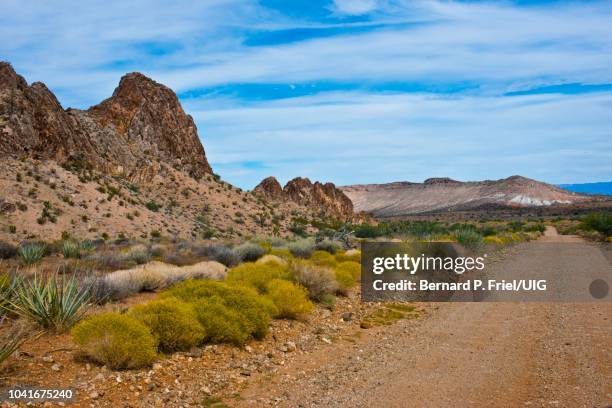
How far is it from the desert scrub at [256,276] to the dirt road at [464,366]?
3165mm

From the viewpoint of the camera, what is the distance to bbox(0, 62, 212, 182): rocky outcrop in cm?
3775

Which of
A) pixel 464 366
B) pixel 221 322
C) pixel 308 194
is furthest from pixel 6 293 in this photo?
pixel 308 194

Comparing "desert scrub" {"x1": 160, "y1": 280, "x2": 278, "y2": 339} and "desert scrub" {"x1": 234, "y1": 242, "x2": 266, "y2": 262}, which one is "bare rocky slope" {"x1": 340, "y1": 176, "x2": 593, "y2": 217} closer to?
"desert scrub" {"x1": 234, "y1": 242, "x2": 266, "y2": 262}

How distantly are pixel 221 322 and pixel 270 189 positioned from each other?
58087 mm

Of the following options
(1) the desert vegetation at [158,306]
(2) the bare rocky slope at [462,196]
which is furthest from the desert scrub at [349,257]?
(2) the bare rocky slope at [462,196]

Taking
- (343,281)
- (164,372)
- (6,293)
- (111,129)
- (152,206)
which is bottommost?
(164,372)

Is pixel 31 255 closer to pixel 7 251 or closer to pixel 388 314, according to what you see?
pixel 7 251

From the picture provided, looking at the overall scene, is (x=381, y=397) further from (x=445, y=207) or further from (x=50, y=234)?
(x=445, y=207)

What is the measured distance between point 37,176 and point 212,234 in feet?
40.2

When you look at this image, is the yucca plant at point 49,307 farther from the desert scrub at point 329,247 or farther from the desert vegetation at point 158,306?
the desert scrub at point 329,247

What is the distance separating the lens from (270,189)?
67.3m

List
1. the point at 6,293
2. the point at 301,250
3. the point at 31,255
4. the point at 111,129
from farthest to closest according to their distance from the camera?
the point at 111,129 < the point at 301,250 < the point at 31,255 < the point at 6,293

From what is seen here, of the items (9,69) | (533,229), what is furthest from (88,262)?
(533,229)

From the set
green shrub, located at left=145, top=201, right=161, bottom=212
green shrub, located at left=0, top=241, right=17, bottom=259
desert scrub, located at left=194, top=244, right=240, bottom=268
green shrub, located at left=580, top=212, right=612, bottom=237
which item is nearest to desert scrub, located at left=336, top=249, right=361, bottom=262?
desert scrub, located at left=194, top=244, right=240, bottom=268
